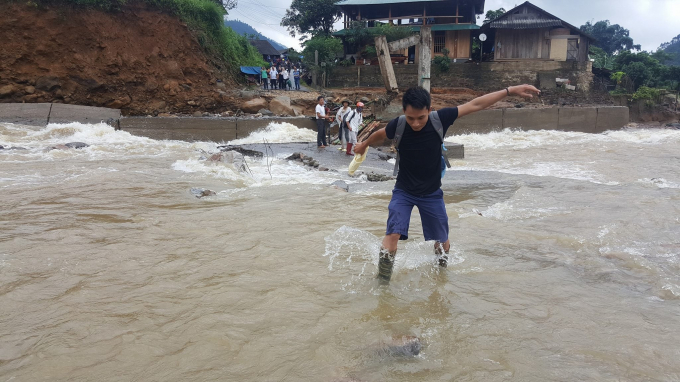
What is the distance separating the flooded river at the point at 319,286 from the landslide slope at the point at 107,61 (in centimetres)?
1084

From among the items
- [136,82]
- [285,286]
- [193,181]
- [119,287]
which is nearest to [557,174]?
[193,181]

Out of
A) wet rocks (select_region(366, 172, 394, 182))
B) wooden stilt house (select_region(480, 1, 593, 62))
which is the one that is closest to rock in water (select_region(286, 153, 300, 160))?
wet rocks (select_region(366, 172, 394, 182))

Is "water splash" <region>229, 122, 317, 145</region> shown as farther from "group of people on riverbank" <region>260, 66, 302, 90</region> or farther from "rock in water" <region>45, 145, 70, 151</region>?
"group of people on riverbank" <region>260, 66, 302, 90</region>

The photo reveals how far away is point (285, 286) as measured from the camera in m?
4.16

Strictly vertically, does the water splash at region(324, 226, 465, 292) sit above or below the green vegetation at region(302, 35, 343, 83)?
below

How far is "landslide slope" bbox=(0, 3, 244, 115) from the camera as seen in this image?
17188 mm

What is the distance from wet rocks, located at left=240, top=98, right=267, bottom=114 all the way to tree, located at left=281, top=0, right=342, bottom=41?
1815 centimetres

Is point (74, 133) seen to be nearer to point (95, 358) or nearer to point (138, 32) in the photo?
point (138, 32)

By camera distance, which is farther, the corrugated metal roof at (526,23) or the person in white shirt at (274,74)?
the corrugated metal roof at (526,23)

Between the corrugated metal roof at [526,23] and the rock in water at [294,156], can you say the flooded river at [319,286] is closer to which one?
the rock in water at [294,156]

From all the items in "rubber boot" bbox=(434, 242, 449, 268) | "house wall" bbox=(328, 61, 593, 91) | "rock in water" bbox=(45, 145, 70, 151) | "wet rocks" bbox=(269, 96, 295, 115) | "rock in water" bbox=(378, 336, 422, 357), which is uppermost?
"house wall" bbox=(328, 61, 593, 91)

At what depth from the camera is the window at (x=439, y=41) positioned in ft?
104

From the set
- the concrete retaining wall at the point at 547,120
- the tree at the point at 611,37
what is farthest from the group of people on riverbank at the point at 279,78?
the tree at the point at 611,37

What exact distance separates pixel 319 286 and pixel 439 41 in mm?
30424
